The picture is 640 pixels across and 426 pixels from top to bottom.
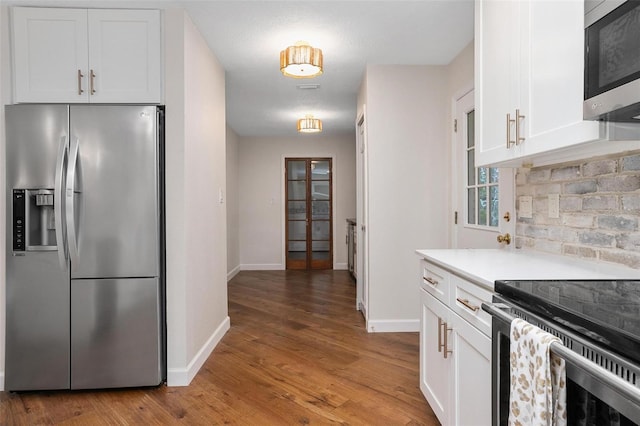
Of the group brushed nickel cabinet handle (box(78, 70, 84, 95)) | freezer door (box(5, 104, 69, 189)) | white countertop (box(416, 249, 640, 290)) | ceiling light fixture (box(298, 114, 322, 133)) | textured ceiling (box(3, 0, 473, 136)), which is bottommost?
white countertop (box(416, 249, 640, 290))

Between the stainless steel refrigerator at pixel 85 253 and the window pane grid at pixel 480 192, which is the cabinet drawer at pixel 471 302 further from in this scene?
the stainless steel refrigerator at pixel 85 253

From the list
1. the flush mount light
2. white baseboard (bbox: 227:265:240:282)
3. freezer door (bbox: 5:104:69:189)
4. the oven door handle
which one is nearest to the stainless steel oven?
the oven door handle

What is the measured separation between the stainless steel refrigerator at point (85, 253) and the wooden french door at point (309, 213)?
4.90m

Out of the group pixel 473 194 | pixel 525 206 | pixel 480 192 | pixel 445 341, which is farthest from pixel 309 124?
pixel 445 341

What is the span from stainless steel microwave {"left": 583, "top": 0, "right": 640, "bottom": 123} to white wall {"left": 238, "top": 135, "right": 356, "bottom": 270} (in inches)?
239

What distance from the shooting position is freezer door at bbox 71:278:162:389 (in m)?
2.42

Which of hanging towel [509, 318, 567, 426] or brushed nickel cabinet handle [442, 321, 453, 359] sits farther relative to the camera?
brushed nickel cabinet handle [442, 321, 453, 359]

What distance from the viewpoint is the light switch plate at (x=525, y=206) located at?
215 cm

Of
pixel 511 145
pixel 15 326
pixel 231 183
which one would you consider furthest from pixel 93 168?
pixel 231 183

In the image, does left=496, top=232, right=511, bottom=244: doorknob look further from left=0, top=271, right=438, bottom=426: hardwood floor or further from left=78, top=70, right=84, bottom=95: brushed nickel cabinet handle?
left=78, top=70, right=84, bottom=95: brushed nickel cabinet handle

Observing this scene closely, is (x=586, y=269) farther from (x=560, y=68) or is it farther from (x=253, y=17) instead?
(x=253, y=17)

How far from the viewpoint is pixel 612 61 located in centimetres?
112

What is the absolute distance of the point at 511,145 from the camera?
1720 mm

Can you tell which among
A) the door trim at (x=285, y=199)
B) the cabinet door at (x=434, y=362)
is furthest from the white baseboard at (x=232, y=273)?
the cabinet door at (x=434, y=362)
